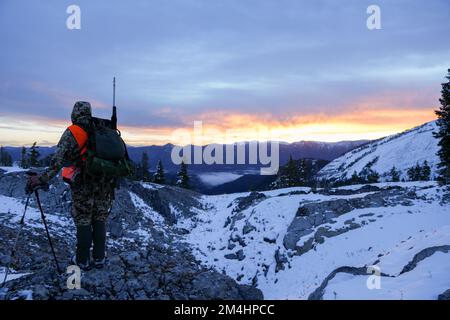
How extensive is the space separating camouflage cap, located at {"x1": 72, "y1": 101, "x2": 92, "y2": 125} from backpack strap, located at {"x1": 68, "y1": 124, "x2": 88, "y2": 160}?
208 millimetres

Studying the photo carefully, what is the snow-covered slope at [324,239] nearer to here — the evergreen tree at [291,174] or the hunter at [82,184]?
the hunter at [82,184]

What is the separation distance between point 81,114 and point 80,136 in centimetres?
59

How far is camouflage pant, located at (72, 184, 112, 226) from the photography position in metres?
7.00

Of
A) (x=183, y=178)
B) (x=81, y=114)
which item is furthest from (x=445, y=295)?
(x=183, y=178)

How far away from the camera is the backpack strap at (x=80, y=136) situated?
6.84 metres

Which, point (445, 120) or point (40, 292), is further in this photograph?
point (445, 120)

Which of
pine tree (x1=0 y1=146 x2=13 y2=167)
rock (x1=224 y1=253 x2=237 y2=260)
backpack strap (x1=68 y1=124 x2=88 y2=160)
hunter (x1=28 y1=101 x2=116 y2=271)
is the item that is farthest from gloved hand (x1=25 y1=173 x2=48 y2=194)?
pine tree (x1=0 y1=146 x2=13 y2=167)

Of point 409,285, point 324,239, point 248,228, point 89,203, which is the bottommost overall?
point 248,228

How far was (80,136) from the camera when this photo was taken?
6.86 metres

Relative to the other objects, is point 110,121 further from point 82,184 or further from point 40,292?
point 40,292

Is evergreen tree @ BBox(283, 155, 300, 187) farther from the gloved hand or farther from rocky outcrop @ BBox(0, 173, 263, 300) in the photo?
the gloved hand

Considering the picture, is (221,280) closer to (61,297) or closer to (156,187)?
Result: (61,297)

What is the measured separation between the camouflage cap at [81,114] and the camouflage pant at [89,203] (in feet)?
4.46

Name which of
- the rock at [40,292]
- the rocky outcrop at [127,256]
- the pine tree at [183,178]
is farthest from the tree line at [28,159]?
the rock at [40,292]
